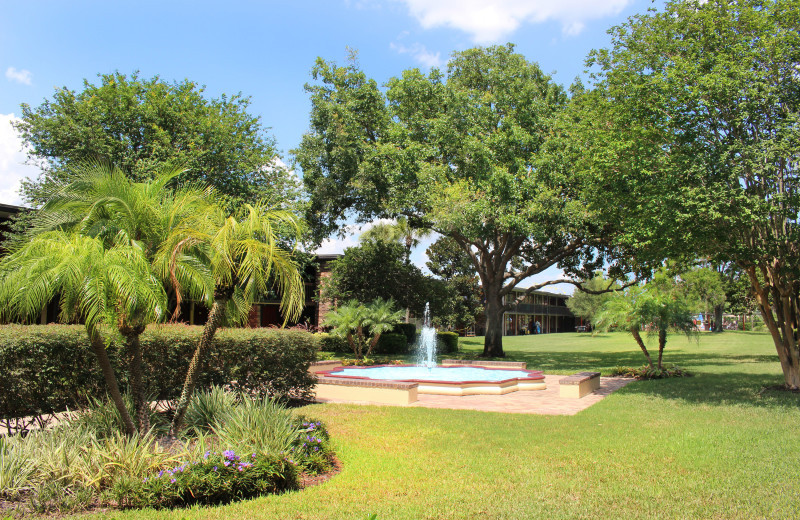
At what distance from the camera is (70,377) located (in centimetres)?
815

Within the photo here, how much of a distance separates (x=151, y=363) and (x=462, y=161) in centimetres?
1642

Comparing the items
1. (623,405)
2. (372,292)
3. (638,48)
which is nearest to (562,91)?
(638,48)

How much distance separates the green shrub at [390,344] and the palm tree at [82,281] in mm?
23719

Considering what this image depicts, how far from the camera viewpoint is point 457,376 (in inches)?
677

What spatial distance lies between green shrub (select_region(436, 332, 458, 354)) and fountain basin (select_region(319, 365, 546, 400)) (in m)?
12.8

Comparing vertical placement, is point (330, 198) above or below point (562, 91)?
below

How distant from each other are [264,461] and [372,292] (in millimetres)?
21127

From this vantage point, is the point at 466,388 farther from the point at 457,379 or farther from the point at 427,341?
the point at 427,341

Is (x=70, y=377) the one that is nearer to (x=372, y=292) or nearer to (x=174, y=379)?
(x=174, y=379)

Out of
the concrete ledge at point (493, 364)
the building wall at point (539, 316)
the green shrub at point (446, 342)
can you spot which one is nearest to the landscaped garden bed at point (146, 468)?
the concrete ledge at point (493, 364)

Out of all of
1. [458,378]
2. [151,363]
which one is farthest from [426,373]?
[151,363]

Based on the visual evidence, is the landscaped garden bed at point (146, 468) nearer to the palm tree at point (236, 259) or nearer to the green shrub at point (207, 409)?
the green shrub at point (207, 409)

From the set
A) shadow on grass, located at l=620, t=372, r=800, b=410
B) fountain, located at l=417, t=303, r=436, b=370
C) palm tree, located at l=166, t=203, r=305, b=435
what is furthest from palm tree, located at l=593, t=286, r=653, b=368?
palm tree, located at l=166, t=203, r=305, b=435

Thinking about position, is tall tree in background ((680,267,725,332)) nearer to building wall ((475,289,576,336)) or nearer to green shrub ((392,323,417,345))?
green shrub ((392,323,417,345))
